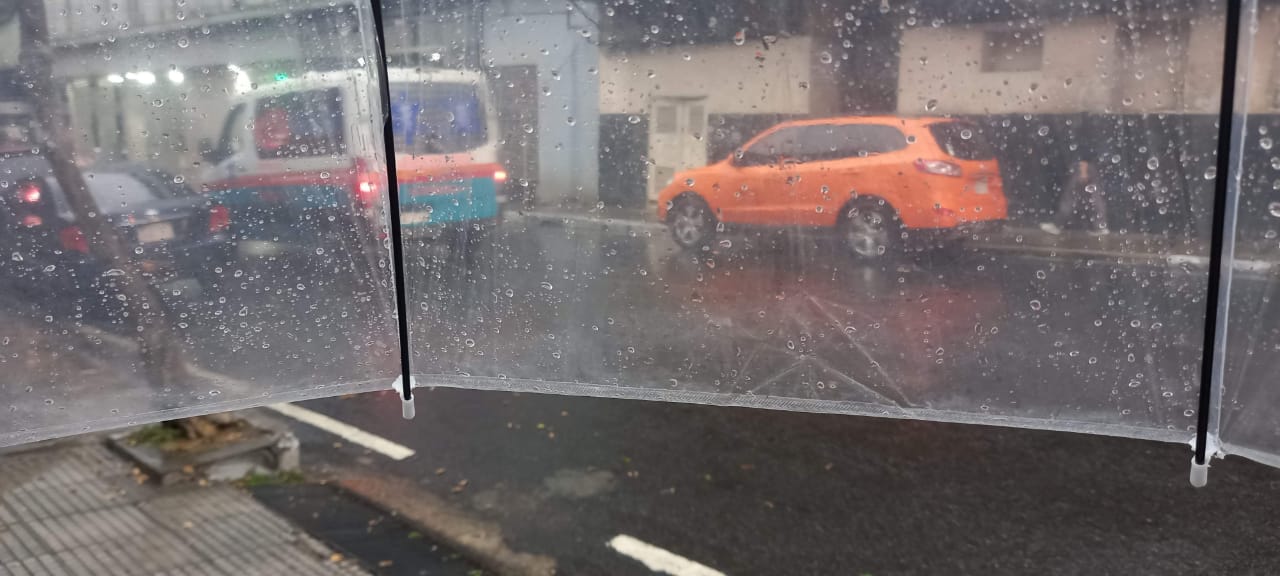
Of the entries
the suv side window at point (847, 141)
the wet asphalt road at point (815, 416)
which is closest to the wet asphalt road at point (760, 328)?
the wet asphalt road at point (815, 416)

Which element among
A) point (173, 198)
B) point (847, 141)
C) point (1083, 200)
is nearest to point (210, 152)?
point (173, 198)

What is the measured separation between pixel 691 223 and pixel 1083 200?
3.18ft

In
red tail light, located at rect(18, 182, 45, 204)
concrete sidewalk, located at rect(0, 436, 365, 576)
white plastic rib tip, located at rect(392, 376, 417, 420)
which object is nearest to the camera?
red tail light, located at rect(18, 182, 45, 204)

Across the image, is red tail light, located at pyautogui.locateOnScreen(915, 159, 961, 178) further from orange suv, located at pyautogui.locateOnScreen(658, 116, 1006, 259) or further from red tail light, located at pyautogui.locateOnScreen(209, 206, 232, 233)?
red tail light, located at pyautogui.locateOnScreen(209, 206, 232, 233)

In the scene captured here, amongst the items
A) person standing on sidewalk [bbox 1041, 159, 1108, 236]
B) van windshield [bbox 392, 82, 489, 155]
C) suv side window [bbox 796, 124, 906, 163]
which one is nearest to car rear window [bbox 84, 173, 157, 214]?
van windshield [bbox 392, 82, 489, 155]

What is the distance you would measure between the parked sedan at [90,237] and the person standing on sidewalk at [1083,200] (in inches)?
87.1

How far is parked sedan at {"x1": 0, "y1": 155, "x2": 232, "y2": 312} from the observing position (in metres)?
2.26

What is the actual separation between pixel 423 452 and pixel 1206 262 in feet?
14.6

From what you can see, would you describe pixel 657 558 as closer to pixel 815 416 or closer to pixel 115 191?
pixel 815 416

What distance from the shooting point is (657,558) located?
3990 millimetres

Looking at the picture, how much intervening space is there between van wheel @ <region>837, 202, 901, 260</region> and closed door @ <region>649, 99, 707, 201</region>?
412mm

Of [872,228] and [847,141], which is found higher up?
[847,141]

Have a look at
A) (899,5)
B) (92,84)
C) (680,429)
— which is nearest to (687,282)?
(899,5)

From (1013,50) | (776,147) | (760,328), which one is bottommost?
(760,328)
